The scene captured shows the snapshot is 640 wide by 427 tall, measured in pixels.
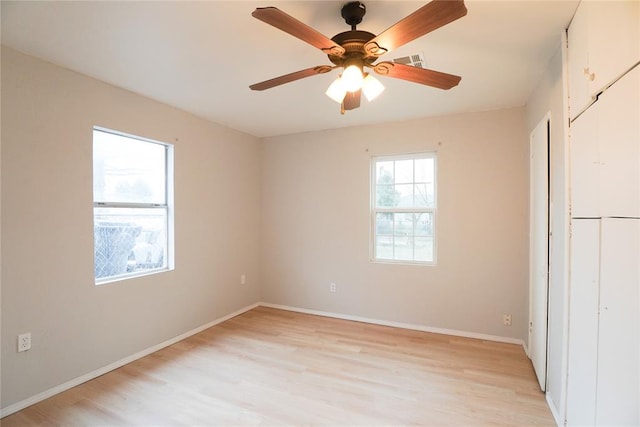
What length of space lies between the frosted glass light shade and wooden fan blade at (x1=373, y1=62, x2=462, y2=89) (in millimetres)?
131

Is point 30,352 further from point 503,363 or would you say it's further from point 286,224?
point 503,363

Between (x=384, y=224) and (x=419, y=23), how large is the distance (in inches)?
106

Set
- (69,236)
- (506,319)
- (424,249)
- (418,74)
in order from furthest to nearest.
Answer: (424,249) < (506,319) < (69,236) < (418,74)

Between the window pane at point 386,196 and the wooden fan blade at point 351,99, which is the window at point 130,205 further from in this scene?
the window pane at point 386,196

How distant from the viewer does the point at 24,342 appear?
6.85 feet

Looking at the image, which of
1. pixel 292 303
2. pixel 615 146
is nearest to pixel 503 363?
pixel 615 146

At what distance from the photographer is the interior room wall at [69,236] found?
2041 mm

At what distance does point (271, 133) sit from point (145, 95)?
1707 mm

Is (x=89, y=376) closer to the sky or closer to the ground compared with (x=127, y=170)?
closer to the ground

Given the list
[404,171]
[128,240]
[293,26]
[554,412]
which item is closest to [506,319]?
[554,412]

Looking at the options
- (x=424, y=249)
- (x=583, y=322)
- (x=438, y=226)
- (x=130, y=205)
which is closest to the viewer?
(x=583, y=322)

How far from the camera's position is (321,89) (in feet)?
8.89

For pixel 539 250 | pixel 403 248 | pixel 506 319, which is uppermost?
pixel 539 250

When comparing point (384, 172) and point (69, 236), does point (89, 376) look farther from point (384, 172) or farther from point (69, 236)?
point (384, 172)
